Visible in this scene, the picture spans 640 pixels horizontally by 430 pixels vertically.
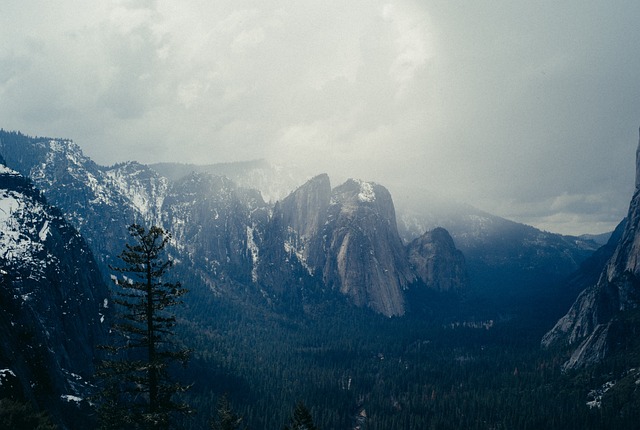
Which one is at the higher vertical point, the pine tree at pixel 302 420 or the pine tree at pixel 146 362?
the pine tree at pixel 146 362

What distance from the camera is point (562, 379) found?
158000 millimetres

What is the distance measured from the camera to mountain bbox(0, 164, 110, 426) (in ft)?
214

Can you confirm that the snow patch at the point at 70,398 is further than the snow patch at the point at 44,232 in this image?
No

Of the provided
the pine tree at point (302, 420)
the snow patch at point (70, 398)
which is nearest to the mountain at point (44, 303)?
the snow patch at point (70, 398)

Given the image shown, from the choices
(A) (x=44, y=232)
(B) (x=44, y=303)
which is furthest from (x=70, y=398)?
(A) (x=44, y=232)

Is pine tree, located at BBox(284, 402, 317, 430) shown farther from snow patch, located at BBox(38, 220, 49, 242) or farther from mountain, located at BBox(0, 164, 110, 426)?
snow patch, located at BBox(38, 220, 49, 242)

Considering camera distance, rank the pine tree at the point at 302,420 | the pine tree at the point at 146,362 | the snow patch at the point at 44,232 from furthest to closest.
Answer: the snow patch at the point at 44,232 → the pine tree at the point at 302,420 → the pine tree at the point at 146,362

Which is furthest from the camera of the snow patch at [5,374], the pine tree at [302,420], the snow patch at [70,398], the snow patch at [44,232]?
the snow patch at [44,232]

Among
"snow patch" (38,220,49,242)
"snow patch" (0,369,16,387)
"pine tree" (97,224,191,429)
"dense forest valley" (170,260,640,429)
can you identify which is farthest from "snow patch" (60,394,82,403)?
"pine tree" (97,224,191,429)

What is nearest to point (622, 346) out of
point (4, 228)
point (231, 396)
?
point (231, 396)

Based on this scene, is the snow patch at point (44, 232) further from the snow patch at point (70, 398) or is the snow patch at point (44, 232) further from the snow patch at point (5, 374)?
the snow patch at point (5, 374)

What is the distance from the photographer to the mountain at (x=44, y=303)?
65375mm

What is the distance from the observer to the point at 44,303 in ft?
319

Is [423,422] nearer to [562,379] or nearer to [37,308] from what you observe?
[562,379]
